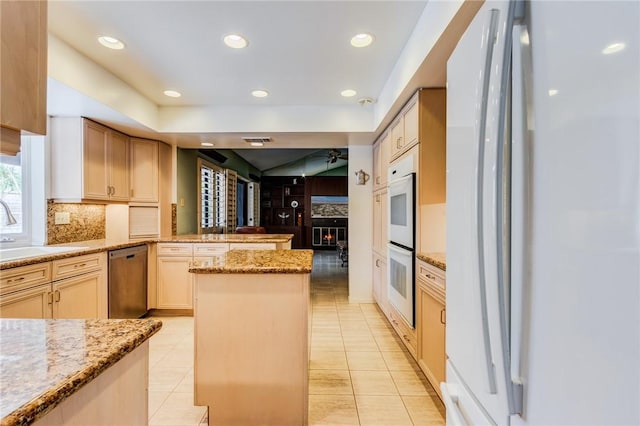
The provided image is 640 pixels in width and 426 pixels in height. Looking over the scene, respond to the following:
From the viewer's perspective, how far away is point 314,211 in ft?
34.2

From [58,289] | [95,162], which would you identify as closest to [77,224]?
[95,162]

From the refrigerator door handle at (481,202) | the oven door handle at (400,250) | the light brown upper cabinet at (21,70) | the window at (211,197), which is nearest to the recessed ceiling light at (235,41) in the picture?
the light brown upper cabinet at (21,70)

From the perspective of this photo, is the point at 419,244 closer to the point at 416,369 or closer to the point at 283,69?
the point at 416,369

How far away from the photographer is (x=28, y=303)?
6.57 ft

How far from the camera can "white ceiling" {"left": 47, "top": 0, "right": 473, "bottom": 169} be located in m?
1.82

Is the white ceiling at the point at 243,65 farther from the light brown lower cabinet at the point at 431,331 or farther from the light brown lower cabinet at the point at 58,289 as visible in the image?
the light brown lower cabinet at the point at 431,331

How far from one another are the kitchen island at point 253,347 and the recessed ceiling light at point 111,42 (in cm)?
178

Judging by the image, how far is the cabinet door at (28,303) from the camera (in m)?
1.85

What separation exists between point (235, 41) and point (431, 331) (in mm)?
2409

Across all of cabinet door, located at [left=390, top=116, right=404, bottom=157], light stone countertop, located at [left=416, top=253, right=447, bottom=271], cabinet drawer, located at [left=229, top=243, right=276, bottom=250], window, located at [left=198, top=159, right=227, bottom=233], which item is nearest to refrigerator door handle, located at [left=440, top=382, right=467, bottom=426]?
light stone countertop, located at [left=416, top=253, right=447, bottom=271]

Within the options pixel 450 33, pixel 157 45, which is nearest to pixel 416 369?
pixel 450 33
